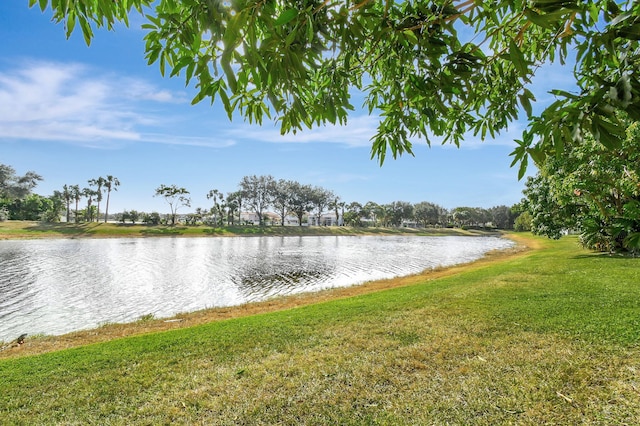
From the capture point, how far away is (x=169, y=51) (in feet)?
5.70

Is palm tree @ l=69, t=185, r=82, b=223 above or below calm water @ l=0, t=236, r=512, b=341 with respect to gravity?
above

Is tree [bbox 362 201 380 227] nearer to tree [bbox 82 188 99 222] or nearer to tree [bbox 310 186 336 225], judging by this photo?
tree [bbox 310 186 336 225]

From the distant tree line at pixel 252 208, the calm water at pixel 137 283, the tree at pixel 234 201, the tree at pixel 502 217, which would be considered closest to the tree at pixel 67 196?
the distant tree line at pixel 252 208

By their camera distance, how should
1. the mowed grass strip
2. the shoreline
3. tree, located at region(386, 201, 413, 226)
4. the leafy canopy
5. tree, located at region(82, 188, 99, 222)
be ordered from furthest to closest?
tree, located at region(386, 201, 413, 226), tree, located at region(82, 188, 99, 222), the shoreline, the mowed grass strip, the leafy canopy

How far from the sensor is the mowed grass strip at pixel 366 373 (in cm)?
330

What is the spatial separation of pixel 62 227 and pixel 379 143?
66.1m

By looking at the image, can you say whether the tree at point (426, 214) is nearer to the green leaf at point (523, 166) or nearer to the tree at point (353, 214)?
the tree at point (353, 214)

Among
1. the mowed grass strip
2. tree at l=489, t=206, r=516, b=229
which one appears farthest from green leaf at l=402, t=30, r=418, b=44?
tree at l=489, t=206, r=516, b=229

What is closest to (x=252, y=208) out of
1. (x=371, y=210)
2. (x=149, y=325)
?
(x=371, y=210)

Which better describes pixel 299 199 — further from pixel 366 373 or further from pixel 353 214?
pixel 366 373

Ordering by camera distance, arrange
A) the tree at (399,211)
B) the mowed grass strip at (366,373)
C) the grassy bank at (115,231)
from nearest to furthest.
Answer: the mowed grass strip at (366,373) → the grassy bank at (115,231) → the tree at (399,211)

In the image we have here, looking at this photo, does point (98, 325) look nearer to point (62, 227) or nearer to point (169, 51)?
point (169, 51)

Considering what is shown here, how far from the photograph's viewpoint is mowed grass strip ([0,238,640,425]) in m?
3.30

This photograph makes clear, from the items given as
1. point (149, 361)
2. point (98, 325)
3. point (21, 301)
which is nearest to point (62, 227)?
point (21, 301)
